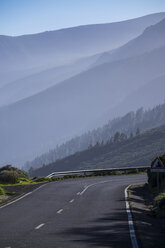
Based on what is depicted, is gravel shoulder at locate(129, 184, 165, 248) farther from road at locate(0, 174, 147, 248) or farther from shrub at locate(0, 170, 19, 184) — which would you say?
shrub at locate(0, 170, 19, 184)

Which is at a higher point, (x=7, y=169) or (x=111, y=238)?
(x=7, y=169)

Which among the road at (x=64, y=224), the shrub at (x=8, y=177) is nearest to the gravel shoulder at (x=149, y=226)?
the road at (x=64, y=224)

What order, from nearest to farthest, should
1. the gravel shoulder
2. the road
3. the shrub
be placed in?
the road, the gravel shoulder, the shrub

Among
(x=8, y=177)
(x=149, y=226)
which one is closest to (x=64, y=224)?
(x=149, y=226)

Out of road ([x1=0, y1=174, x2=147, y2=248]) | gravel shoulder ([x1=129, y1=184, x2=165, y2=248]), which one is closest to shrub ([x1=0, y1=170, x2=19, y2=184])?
road ([x1=0, y1=174, x2=147, y2=248])

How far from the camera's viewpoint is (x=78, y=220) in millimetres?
17828

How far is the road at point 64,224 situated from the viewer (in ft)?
42.3

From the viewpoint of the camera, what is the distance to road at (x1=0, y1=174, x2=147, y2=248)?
42.3 feet

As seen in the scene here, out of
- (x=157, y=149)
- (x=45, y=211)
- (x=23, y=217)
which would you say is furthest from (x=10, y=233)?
(x=157, y=149)

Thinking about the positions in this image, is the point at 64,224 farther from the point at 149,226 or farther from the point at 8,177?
the point at 8,177

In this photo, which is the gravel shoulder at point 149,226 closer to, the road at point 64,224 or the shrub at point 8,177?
the road at point 64,224

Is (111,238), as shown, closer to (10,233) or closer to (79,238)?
(79,238)

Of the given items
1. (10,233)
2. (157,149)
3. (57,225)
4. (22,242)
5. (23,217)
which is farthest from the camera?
(157,149)

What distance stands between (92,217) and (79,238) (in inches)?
206
